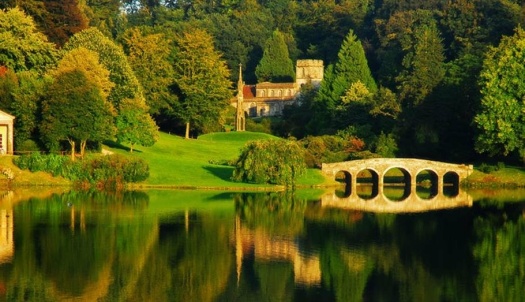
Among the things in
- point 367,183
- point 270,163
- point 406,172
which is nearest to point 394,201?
point 270,163

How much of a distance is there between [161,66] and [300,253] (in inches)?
2372

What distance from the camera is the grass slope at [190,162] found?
83.9m

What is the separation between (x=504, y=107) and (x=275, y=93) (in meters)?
62.1

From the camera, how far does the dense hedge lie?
3189 inches

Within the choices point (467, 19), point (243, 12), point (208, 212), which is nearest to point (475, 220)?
point (208, 212)

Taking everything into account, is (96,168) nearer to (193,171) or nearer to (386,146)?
(193,171)

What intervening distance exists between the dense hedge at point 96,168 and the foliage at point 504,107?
29.4m

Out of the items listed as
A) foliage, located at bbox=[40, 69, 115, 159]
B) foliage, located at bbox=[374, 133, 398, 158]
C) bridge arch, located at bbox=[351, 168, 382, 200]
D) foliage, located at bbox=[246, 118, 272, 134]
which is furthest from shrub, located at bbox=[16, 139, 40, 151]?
foliage, located at bbox=[246, 118, 272, 134]

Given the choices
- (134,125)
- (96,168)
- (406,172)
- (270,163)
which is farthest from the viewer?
(406,172)

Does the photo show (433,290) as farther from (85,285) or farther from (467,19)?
(467,19)

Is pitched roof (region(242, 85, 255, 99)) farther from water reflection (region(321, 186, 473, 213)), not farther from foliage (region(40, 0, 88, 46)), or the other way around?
water reflection (region(321, 186, 473, 213))

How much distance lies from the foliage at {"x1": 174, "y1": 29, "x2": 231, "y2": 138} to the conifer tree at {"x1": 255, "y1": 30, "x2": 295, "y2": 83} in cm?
4376

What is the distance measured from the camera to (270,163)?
83.8m

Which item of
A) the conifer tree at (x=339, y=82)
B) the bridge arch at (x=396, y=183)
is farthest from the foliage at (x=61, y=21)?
the bridge arch at (x=396, y=183)
